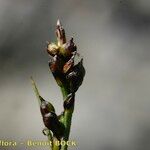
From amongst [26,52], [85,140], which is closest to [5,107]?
[26,52]

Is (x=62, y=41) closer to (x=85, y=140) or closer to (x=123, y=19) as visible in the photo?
(x=85, y=140)

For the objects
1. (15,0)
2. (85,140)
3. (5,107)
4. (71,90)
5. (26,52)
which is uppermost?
(15,0)

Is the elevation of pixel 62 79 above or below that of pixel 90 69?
below

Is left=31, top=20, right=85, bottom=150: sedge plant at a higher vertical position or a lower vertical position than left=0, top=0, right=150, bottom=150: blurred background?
lower

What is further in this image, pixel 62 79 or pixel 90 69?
pixel 90 69
